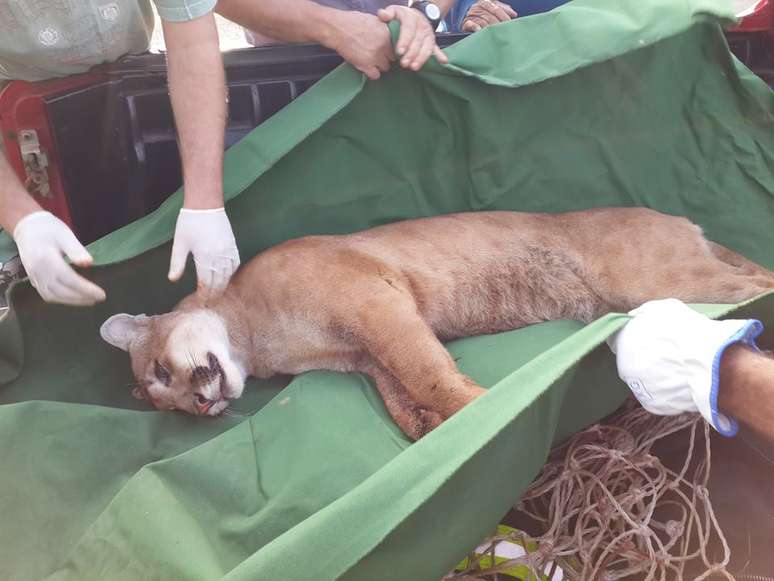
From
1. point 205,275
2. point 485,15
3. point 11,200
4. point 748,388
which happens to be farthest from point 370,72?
point 748,388

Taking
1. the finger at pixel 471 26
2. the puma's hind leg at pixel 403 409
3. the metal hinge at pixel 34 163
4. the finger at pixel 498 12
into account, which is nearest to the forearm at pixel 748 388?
the puma's hind leg at pixel 403 409

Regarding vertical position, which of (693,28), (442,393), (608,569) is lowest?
(608,569)

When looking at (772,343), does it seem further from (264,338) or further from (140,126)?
(140,126)

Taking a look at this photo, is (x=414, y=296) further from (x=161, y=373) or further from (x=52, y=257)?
(x=52, y=257)

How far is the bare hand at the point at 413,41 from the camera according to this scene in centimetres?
242

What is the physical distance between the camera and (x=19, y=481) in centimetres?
184

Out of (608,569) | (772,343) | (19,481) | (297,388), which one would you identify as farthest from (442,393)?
(19,481)

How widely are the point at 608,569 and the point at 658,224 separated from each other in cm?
141

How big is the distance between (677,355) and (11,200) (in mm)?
2019

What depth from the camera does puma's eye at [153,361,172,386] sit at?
2.42 m

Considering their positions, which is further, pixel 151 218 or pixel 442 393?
pixel 151 218

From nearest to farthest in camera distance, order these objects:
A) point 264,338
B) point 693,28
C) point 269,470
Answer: point 269,470 < point 264,338 < point 693,28

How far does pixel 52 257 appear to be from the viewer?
2.11 metres

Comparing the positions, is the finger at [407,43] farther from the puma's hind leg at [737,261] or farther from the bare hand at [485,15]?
the puma's hind leg at [737,261]
